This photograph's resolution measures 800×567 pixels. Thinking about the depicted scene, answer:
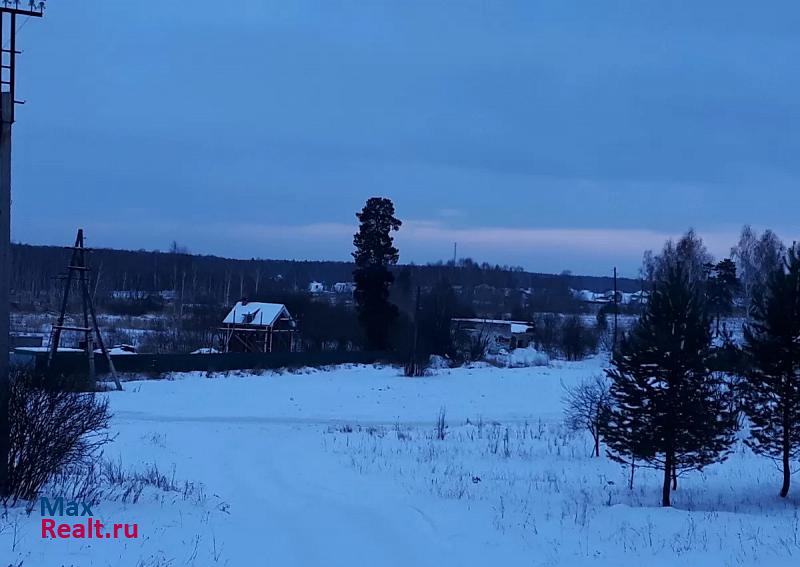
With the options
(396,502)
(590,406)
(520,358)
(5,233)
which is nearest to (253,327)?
(520,358)

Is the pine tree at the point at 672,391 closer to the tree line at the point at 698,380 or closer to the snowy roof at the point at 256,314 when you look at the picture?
the tree line at the point at 698,380

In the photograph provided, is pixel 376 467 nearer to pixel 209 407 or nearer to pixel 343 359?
pixel 209 407

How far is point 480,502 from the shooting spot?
13.0 meters

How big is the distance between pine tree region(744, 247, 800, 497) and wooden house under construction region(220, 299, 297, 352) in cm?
4553

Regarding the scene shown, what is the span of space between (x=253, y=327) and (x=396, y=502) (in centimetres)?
4607

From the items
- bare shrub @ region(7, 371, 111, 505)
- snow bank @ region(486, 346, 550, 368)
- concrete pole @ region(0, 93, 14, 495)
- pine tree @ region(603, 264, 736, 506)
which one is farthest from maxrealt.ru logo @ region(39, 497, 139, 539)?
snow bank @ region(486, 346, 550, 368)

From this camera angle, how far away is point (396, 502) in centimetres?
1277

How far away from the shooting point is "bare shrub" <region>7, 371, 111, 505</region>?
9.62 m

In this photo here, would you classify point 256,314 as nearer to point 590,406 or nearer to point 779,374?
point 590,406

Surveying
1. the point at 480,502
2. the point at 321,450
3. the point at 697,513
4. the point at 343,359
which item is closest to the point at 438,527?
the point at 480,502

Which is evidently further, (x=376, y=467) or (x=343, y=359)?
(x=343, y=359)

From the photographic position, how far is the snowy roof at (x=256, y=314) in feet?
188

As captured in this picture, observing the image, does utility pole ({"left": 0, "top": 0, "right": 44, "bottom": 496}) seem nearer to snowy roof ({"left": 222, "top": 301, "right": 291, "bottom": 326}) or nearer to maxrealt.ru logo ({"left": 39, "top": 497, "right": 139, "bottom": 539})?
maxrealt.ru logo ({"left": 39, "top": 497, "right": 139, "bottom": 539})

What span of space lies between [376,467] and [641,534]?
25.4ft
